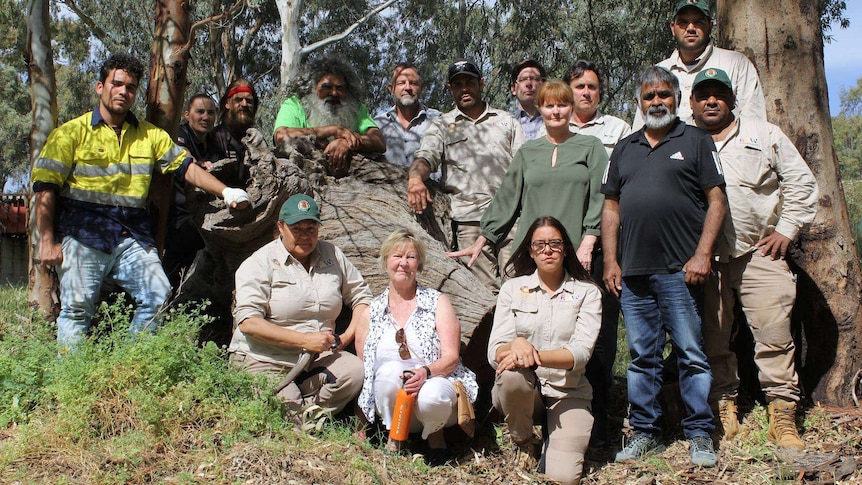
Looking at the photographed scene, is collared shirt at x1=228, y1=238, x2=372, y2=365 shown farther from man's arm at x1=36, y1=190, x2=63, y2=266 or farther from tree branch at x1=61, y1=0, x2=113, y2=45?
tree branch at x1=61, y1=0, x2=113, y2=45

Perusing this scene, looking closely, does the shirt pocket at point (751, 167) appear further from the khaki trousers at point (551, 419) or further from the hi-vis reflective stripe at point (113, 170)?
the hi-vis reflective stripe at point (113, 170)

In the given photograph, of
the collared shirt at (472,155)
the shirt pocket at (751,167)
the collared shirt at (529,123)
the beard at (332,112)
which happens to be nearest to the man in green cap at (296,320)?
the collared shirt at (472,155)

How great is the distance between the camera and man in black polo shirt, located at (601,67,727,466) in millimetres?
4422

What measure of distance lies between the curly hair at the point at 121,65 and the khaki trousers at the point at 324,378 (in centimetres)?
205

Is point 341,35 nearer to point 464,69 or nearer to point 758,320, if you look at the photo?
point 464,69

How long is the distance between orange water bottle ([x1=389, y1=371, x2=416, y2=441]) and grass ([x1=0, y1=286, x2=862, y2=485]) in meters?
0.14

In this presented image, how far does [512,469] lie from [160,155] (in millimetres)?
3087

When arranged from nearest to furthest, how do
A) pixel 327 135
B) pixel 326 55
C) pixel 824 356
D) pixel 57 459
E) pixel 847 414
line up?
pixel 57 459, pixel 847 414, pixel 824 356, pixel 327 135, pixel 326 55

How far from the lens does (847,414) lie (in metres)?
5.10

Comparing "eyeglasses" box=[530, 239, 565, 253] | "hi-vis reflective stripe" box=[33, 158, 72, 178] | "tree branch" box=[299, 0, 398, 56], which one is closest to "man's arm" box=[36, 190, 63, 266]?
"hi-vis reflective stripe" box=[33, 158, 72, 178]

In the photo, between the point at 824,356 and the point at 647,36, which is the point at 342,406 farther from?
the point at 647,36

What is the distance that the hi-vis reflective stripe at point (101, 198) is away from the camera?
507 centimetres

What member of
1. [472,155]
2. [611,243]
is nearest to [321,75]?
[472,155]

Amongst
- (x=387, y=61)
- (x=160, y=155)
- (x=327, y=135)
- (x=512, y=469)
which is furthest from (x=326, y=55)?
(x=387, y=61)
